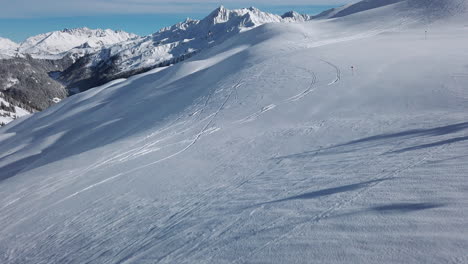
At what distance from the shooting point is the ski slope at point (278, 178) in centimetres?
675

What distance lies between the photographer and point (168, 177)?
A: 1284cm

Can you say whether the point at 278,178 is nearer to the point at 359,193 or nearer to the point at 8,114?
the point at 359,193

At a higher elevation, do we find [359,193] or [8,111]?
[359,193]

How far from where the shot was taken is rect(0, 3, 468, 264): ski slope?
6754mm

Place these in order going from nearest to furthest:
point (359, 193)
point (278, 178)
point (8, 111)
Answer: point (359, 193), point (278, 178), point (8, 111)

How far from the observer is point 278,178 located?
1055 centimetres

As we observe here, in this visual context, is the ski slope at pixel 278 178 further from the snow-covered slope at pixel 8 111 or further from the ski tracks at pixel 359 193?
the snow-covered slope at pixel 8 111

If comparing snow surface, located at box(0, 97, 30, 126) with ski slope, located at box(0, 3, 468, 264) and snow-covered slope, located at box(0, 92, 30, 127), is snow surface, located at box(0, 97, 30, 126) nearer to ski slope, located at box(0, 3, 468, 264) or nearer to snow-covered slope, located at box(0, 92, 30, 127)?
snow-covered slope, located at box(0, 92, 30, 127)

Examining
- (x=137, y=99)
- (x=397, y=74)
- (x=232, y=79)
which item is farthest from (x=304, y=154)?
(x=137, y=99)

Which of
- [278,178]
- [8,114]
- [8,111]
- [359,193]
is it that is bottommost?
[8,114]

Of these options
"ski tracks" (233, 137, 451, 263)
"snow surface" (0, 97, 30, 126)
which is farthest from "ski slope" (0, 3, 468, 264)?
"snow surface" (0, 97, 30, 126)

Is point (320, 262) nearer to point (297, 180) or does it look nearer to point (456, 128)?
point (297, 180)

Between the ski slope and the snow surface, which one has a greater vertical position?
the ski slope

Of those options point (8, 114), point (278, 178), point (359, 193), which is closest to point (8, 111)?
point (8, 114)
